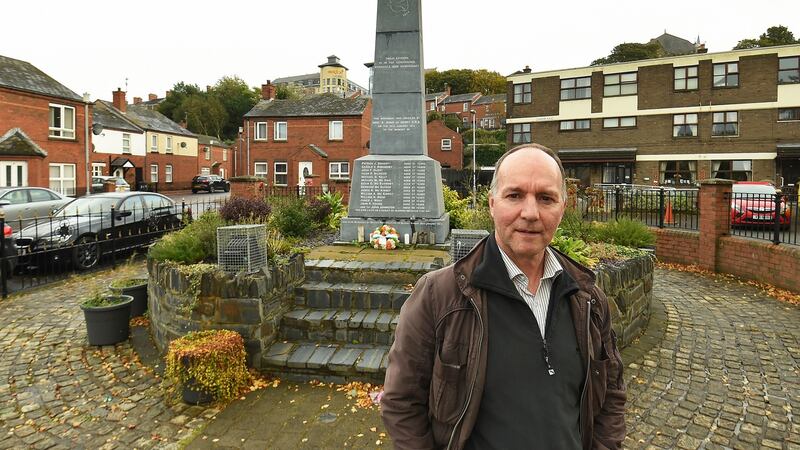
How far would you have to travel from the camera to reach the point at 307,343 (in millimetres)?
5492

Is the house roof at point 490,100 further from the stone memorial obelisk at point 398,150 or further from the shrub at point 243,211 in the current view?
the shrub at point 243,211

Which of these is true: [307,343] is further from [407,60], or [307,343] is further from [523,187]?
[407,60]

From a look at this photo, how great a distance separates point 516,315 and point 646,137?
112 feet

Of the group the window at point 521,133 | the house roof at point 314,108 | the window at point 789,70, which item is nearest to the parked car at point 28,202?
the house roof at point 314,108

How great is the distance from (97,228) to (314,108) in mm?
27357

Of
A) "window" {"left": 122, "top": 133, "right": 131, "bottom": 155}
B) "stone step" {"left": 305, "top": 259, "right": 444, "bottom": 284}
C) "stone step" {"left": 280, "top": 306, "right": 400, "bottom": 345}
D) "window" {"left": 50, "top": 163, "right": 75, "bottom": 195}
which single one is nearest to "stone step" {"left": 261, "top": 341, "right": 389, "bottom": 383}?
"stone step" {"left": 280, "top": 306, "right": 400, "bottom": 345}

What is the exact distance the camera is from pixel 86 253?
34.6 ft

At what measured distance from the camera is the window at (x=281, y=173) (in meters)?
36.2

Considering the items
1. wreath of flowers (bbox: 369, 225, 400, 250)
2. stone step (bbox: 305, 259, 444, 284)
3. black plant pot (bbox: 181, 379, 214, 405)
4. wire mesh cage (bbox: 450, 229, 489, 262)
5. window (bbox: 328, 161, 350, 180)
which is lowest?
black plant pot (bbox: 181, 379, 214, 405)

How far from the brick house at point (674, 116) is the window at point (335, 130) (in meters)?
13.4

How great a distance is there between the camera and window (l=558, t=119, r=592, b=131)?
33125mm

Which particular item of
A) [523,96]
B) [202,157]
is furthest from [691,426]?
[202,157]

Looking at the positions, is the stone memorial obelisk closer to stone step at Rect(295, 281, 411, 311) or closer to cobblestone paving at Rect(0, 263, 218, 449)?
stone step at Rect(295, 281, 411, 311)

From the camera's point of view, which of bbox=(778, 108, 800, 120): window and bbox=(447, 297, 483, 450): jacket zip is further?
bbox=(778, 108, 800, 120): window
